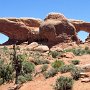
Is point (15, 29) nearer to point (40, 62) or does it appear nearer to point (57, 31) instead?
point (57, 31)

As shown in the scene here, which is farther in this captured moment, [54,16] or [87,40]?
[87,40]

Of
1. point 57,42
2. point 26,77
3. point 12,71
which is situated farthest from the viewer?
point 57,42

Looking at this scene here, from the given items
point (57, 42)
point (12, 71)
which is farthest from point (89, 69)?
point (57, 42)

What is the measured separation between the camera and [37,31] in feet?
173

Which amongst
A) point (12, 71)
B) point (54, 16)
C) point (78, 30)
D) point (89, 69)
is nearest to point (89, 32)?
point (78, 30)

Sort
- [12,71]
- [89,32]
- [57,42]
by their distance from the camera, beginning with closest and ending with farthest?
[12,71] → [57,42] → [89,32]

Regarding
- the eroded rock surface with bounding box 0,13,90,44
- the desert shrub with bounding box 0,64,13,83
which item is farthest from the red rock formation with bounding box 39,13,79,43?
the desert shrub with bounding box 0,64,13,83

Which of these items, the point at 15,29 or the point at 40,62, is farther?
the point at 15,29

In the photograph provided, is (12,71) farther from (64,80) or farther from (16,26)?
(16,26)

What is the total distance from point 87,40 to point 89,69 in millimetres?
35528

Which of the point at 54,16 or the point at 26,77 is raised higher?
the point at 54,16

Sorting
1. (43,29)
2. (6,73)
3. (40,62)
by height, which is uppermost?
(43,29)

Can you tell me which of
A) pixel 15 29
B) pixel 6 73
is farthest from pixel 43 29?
pixel 6 73

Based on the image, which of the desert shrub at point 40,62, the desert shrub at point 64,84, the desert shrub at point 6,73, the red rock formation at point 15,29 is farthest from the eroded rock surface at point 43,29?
the desert shrub at point 64,84
